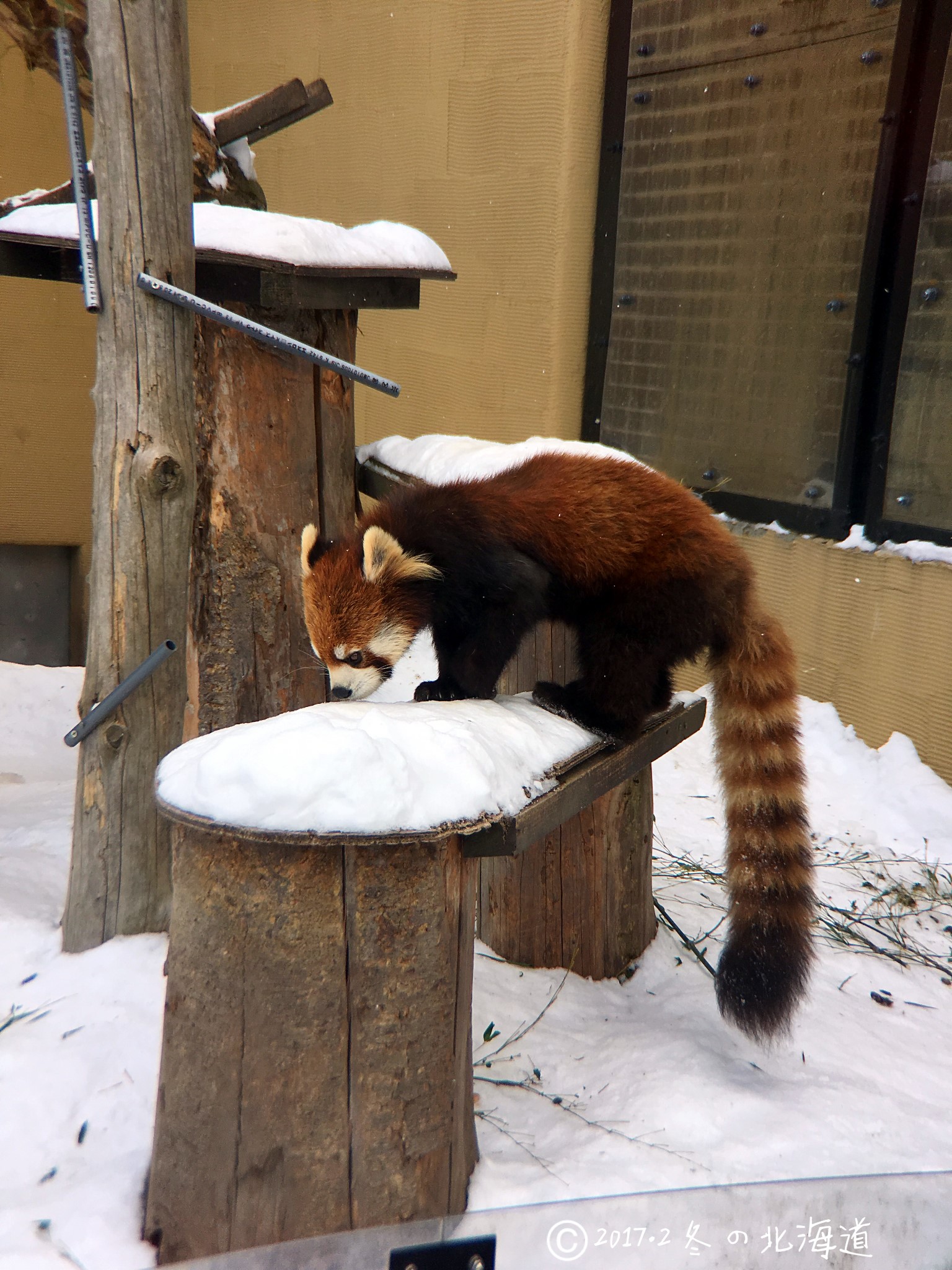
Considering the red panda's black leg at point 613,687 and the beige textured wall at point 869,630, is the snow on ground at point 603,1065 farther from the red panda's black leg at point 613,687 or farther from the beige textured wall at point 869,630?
the red panda's black leg at point 613,687

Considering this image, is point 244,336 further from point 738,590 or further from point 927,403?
point 927,403

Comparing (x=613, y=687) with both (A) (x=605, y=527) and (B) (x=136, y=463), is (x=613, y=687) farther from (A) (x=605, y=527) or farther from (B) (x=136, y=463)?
(B) (x=136, y=463)

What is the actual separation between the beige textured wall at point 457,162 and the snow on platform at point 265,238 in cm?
228

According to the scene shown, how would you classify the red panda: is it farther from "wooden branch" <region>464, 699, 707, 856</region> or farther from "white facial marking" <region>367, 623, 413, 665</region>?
"wooden branch" <region>464, 699, 707, 856</region>

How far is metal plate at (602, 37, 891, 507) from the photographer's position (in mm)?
3924

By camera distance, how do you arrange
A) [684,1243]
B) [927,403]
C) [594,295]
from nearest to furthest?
[684,1243] → [927,403] → [594,295]

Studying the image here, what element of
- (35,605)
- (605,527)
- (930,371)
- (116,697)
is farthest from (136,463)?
(35,605)

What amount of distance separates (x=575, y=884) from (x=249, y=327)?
68.4 inches

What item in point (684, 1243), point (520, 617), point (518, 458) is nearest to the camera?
point (684, 1243)

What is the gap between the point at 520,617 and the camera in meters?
2.37

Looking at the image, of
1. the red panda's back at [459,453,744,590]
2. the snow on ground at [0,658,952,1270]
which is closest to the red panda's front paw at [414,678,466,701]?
the red panda's back at [459,453,744,590]

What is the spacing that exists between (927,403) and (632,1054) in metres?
2.64

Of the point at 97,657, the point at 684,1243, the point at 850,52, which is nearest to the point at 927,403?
the point at 850,52

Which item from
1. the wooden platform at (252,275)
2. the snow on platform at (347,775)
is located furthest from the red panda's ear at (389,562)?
the wooden platform at (252,275)
